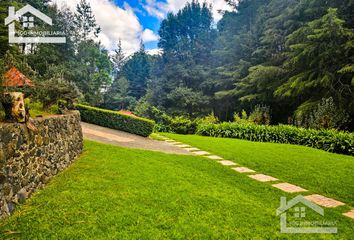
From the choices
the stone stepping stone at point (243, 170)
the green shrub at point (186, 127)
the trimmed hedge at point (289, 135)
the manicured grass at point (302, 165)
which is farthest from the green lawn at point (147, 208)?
the green shrub at point (186, 127)

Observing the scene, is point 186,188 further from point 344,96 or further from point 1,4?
point 1,4

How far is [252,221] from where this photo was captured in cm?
293

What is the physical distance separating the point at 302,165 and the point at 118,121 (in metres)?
7.28

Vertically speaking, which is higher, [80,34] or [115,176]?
[80,34]

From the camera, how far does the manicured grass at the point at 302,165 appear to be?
14.8 ft

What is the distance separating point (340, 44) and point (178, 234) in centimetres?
1223

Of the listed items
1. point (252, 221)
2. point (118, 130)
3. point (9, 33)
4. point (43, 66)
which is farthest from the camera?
point (43, 66)

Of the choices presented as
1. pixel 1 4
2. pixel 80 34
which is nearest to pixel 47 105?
pixel 1 4

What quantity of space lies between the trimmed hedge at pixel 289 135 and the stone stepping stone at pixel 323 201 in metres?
4.42

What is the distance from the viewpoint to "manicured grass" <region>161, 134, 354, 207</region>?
177 inches

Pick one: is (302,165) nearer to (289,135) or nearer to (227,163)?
(227,163)
